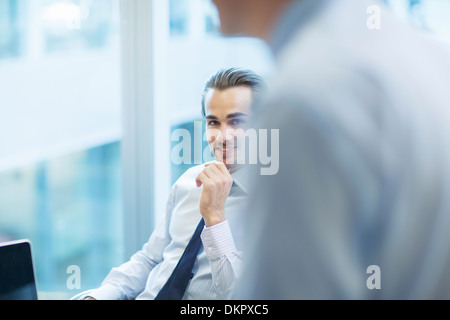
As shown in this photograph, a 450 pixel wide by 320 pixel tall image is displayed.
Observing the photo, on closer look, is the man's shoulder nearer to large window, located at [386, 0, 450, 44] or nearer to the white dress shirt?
the white dress shirt

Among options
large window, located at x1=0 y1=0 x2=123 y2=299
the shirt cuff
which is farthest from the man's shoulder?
large window, located at x1=0 y1=0 x2=123 y2=299

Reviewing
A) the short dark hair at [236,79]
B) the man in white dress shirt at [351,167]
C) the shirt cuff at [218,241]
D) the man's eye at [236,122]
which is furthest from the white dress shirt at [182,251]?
the man in white dress shirt at [351,167]

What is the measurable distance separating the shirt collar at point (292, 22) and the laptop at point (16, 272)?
2.95 feet

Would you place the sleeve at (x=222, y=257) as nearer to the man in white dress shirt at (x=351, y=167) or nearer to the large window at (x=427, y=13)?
the man in white dress shirt at (x=351, y=167)

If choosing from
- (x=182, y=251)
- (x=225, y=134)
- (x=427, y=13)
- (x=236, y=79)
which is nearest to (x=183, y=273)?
(x=182, y=251)

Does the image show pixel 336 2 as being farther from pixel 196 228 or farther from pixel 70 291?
pixel 70 291

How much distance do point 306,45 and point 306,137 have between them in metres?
0.13

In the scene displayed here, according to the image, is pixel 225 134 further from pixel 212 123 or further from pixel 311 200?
pixel 311 200

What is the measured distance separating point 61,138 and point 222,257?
846 millimetres

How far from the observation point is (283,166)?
456 mm

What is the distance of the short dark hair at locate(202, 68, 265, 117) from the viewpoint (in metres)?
1.10

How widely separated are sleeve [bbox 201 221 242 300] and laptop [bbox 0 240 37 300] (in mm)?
489
